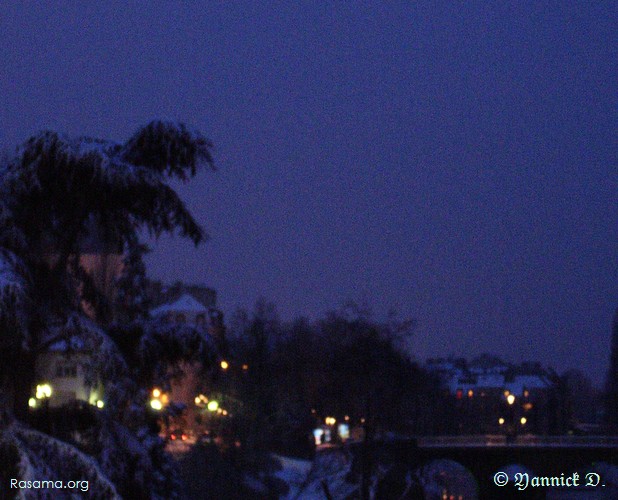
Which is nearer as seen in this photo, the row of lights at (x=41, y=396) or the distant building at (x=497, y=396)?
the row of lights at (x=41, y=396)

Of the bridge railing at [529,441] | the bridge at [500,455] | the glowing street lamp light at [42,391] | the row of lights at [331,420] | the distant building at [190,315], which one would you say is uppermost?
the distant building at [190,315]

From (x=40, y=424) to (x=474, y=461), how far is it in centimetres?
3917

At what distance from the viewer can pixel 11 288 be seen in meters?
7.08

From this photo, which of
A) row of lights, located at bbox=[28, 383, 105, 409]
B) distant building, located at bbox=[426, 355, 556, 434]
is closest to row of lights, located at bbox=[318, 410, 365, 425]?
distant building, located at bbox=[426, 355, 556, 434]

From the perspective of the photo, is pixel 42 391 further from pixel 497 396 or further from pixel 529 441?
pixel 497 396

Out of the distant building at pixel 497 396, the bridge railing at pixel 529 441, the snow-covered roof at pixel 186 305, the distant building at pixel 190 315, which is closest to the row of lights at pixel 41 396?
the distant building at pixel 190 315

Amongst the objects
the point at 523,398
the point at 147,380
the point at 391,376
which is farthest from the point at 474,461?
the point at 523,398

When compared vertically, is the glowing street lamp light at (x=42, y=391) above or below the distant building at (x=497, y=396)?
below

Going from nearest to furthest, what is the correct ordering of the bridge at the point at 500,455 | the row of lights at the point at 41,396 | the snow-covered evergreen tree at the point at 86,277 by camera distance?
1. the snow-covered evergreen tree at the point at 86,277
2. the row of lights at the point at 41,396
3. the bridge at the point at 500,455

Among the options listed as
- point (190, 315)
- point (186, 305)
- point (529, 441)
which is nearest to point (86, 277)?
point (529, 441)

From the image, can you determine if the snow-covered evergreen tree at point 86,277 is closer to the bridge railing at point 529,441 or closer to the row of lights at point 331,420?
the bridge railing at point 529,441

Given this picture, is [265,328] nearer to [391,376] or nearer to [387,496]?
[391,376]

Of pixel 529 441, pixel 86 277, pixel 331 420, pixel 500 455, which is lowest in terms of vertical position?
pixel 500 455

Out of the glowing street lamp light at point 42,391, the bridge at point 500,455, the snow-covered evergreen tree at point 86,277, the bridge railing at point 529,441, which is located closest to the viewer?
the snow-covered evergreen tree at point 86,277
